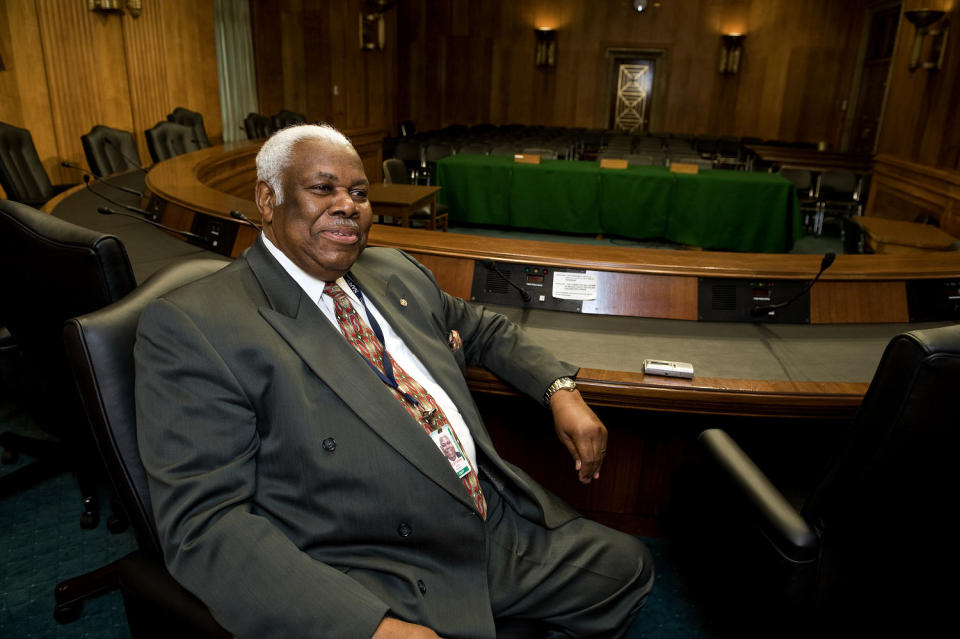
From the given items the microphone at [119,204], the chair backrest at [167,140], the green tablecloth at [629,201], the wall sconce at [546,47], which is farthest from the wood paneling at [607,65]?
the microphone at [119,204]

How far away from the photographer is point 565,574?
3.77 ft

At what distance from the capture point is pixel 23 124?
17.5 feet

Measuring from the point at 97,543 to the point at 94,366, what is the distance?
3.97 ft

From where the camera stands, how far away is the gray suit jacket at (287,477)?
850 mm

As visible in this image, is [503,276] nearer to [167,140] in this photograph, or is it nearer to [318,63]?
[167,140]

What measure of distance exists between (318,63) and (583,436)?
9.19m

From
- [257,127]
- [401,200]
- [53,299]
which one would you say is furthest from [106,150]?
[53,299]

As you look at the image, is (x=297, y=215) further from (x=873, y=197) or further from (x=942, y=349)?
(x=873, y=197)

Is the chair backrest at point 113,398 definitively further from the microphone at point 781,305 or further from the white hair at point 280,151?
the microphone at point 781,305

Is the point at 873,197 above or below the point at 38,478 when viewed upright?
above

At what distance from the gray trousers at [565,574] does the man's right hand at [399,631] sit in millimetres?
247

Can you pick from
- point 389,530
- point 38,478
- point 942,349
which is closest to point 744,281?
point 942,349

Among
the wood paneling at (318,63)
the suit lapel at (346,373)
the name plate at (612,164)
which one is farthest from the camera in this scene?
the wood paneling at (318,63)

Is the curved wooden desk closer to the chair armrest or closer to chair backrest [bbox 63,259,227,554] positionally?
the chair armrest
